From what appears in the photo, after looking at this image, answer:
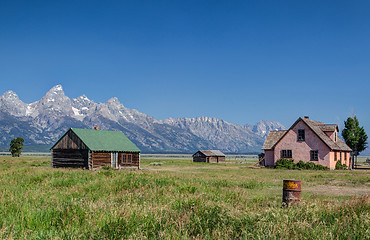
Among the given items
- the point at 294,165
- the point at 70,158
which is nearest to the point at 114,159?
the point at 70,158

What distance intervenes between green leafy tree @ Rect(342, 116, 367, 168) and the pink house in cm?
445

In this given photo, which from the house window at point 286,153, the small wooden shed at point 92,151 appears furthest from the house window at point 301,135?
the small wooden shed at point 92,151

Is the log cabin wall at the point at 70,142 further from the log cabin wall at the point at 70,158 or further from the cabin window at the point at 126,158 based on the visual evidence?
the cabin window at the point at 126,158

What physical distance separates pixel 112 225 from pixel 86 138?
1623 inches

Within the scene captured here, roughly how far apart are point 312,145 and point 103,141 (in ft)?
97.7

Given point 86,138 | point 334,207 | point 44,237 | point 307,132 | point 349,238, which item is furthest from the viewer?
point 307,132

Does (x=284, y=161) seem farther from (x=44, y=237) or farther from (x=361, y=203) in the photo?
(x=44, y=237)

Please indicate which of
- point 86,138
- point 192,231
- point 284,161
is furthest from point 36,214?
point 284,161

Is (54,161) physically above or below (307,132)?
below

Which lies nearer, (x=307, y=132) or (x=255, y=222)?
(x=255, y=222)

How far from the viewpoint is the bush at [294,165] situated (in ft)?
161

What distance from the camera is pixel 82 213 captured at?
966cm

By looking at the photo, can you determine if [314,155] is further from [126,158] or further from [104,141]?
[104,141]

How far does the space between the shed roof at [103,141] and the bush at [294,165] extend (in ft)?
69.8
